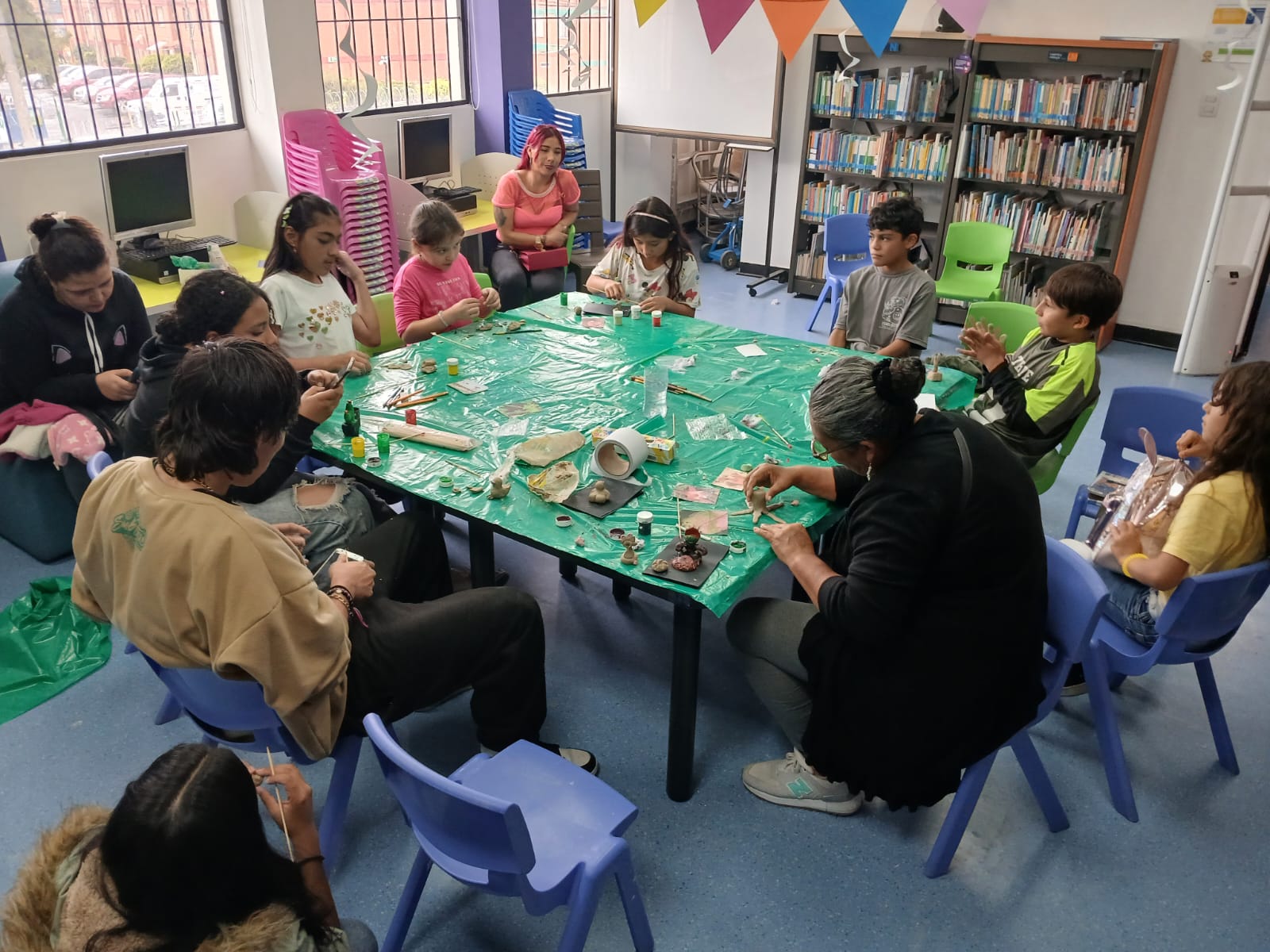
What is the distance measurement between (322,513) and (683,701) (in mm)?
1108

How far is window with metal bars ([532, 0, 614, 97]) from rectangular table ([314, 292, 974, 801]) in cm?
370

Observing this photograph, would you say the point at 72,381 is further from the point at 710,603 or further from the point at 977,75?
the point at 977,75

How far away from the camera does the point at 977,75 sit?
5496 mm

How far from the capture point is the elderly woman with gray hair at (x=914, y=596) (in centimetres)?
187

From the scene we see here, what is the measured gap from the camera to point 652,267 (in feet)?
13.2

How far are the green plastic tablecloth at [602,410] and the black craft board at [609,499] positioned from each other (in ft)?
0.06

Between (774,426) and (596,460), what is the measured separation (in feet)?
2.12

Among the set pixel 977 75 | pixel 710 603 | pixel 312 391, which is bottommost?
pixel 710 603

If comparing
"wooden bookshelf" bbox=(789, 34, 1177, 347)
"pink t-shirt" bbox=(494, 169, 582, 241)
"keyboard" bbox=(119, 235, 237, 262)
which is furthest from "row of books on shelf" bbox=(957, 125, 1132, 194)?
"keyboard" bbox=(119, 235, 237, 262)

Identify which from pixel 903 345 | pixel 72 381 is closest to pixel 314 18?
pixel 72 381

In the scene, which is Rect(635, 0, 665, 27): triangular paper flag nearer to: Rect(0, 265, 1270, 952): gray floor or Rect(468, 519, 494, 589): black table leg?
Rect(468, 519, 494, 589): black table leg

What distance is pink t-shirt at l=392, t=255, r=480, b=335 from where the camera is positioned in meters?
3.63

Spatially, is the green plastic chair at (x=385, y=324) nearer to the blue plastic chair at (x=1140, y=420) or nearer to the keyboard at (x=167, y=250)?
the keyboard at (x=167, y=250)

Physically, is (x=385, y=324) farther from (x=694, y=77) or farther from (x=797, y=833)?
(x=694, y=77)
